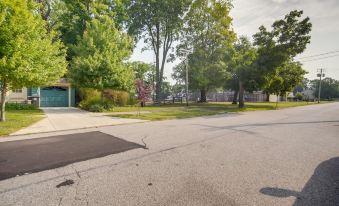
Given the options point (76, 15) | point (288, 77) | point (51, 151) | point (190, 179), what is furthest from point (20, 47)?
point (288, 77)

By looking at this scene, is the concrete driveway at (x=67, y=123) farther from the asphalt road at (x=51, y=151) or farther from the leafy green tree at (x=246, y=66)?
the leafy green tree at (x=246, y=66)

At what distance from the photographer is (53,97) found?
24531mm

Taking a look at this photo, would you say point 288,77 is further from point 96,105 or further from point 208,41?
point 96,105

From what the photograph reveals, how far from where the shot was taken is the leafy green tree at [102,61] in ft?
61.8

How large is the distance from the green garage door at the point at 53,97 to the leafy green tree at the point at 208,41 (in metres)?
18.9

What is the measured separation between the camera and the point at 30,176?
14.0ft

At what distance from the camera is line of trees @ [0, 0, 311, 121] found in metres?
10.5

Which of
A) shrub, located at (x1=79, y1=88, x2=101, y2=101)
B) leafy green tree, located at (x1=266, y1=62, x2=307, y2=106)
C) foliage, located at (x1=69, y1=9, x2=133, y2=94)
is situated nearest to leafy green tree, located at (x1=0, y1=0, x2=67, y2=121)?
foliage, located at (x1=69, y1=9, x2=133, y2=94)

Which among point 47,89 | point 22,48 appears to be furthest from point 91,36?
point 22,48

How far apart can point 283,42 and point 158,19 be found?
17.0 meters

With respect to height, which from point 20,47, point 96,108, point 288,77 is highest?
point 288,77

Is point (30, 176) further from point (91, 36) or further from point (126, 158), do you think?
point (91, 36)

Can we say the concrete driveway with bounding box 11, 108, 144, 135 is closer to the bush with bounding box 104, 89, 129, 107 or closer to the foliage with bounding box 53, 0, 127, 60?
the bush with bounding box 104, 89, 129, 107

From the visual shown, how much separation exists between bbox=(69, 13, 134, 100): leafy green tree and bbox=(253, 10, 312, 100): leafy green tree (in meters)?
15.5
